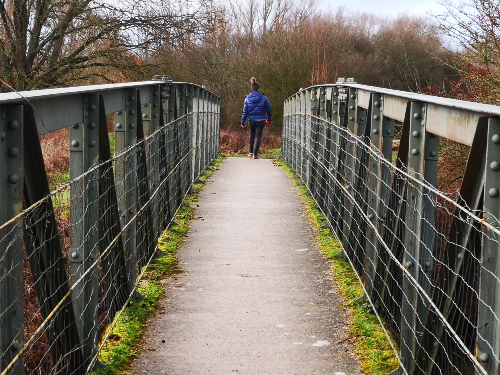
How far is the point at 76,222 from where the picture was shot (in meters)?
4.21

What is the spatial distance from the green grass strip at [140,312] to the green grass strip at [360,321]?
53.2 inches

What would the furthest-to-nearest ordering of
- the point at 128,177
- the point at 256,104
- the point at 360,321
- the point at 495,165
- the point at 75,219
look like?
the point at 256,104, the point at 128,177, the point at 360,321, the point at 75,219, the point at 495,165

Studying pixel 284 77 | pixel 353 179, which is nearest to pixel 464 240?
pixel 353 179

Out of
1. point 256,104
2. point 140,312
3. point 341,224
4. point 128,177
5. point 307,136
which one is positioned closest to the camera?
point 140,312

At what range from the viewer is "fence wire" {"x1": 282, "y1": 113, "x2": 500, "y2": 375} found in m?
3.47

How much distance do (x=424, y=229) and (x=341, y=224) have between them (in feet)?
11.6

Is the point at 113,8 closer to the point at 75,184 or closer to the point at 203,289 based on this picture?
the point at 203,289

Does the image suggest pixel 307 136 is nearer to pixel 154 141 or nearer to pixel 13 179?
pixel 154 141

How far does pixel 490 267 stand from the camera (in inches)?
122

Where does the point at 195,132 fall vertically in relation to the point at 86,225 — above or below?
Result: below

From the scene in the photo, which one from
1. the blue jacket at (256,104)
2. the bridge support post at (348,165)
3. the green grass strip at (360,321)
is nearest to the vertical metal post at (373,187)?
the green grass strip at (360,321)

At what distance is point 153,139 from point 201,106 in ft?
21.3

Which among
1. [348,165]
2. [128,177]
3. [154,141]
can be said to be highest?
[154,141]

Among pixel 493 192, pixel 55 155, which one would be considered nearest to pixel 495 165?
pixel 493 192
